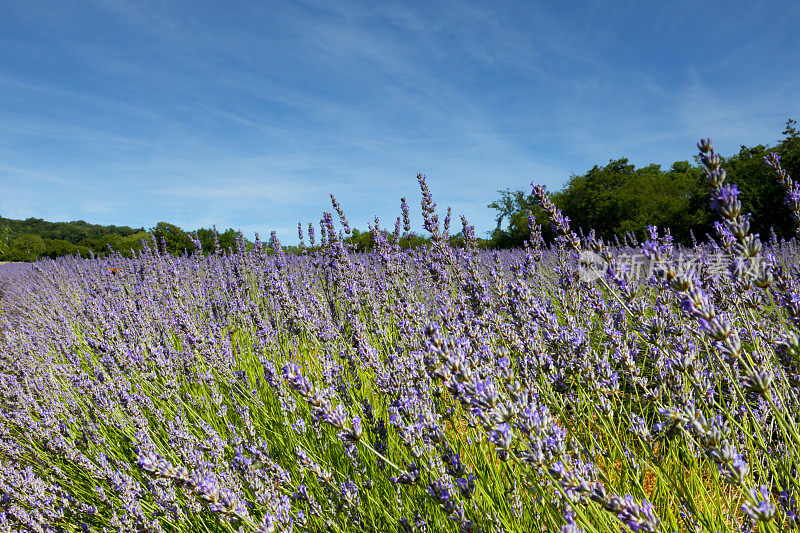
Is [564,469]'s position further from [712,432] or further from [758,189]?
[758,189]

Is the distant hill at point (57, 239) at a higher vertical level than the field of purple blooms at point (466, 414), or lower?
higher

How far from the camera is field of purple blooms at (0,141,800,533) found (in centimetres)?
121

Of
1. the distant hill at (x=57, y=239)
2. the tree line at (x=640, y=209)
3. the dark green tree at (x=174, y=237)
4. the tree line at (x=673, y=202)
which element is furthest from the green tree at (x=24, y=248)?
the tree line at (x=673, y=202)

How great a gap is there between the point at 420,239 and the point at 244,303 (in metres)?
8.50

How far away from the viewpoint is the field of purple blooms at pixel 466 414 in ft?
3.99

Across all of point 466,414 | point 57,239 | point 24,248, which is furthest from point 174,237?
point 57,239

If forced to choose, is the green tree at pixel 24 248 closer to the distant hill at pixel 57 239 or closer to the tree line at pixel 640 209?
the distant hill at pixel 57 239

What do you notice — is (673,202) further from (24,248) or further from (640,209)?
(24,248)

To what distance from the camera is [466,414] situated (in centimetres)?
156

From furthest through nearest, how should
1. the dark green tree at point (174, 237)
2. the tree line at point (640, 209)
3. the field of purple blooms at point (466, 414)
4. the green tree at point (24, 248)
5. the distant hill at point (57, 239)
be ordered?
the green tree at point (24, 248)
the distant hill at point (57, 239)
the dark green tree at point (174, 237)
the tree line at point (640, 209)
the field of purple blooms at point (466, 414)

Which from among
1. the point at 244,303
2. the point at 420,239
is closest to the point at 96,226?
the point at 420,239

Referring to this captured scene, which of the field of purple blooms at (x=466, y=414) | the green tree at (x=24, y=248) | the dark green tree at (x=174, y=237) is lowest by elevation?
the field of purple blooms at (x=466, y=414)

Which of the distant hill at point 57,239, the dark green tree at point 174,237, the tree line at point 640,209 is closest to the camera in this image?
the tree line at point 640,209

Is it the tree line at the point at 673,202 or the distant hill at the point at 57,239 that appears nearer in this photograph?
the tree line at the point at 673,202
